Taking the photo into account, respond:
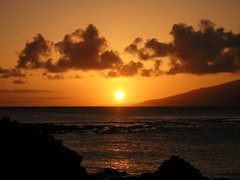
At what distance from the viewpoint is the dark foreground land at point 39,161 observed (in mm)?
23922

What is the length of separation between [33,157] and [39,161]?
0.58 m

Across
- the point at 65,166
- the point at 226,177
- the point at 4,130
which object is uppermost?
the point at 4,130

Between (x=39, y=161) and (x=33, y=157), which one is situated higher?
(x=33, y=157)

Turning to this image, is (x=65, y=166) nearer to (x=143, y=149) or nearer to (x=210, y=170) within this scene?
(x=210, y=170)

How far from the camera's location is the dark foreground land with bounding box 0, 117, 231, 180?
23.9 m

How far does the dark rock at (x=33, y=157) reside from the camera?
938 inches

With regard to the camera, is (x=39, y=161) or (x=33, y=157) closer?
(x=39, y=161)

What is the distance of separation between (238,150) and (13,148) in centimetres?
3720

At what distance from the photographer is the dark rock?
2383 cm

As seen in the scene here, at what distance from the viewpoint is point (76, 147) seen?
5444 centimetres

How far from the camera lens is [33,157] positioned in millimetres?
25109

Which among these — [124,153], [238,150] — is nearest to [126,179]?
[124,153]

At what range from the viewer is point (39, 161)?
24938 mm

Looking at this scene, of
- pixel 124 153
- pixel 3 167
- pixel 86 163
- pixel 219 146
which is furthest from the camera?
pixel 219 146
